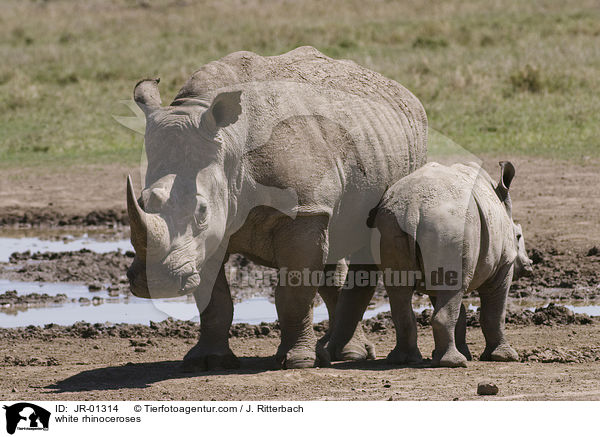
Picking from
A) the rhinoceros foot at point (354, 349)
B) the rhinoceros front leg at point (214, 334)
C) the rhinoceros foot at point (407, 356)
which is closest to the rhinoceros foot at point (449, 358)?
the rhinoceros foot at point (407, 356)

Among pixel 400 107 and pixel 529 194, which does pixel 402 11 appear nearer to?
pixel 529 194

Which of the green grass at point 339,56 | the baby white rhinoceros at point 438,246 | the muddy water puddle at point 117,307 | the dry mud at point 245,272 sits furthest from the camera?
the green grass at point 339,56

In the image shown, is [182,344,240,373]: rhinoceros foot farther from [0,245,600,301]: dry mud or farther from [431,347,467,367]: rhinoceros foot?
[0,245,600,301]: dry mud

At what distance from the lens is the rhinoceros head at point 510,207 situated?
28.8ft

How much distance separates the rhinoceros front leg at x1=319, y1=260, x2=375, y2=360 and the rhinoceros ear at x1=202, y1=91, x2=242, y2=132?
6.49ft

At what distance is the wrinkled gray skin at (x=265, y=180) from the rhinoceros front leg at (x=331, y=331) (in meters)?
0.02

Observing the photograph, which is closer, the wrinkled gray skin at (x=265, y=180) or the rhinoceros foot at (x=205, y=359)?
the wrinkled gray skin at (x=265, y=180)

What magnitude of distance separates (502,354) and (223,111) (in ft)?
8.93

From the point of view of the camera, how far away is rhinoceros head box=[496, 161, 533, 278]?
8.77 meters

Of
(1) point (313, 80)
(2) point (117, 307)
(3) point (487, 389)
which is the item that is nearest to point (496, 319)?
→ (3) point (487, 389)

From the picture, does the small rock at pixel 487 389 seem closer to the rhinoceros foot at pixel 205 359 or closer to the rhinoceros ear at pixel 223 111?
the rhinoceros foot at pixel 205 359

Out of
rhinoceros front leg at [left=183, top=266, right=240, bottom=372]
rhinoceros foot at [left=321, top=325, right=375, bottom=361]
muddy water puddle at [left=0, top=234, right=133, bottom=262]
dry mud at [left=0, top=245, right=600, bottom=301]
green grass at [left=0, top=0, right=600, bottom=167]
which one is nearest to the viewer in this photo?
rhinoceros front leg at [left=183, top=266, right=240, bottom=372]

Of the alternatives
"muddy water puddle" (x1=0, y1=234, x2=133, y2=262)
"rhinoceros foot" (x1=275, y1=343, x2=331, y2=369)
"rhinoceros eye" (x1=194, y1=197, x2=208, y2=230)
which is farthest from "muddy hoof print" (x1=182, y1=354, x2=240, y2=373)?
"muddy water puddle" (x1=0, y1=234, x2=133, y2=262)

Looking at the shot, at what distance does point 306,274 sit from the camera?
25.8 ft
